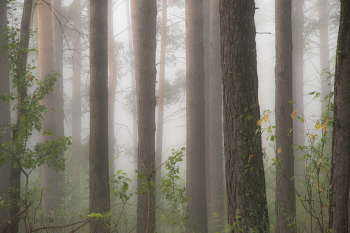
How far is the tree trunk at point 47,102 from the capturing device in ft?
30.5

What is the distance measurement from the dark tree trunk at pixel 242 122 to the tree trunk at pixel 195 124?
12.8 ft

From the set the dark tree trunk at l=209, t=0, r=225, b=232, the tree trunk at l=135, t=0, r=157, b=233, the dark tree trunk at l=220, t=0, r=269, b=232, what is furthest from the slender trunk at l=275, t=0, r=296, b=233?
the tree trunk at l=135, t=0, r=157, b=233

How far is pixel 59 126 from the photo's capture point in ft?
35.1

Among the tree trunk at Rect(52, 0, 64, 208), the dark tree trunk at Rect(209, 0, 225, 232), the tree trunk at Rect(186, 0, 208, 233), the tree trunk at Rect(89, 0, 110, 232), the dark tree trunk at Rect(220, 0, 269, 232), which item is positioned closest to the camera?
the dark tree trunk at Rect(220, 0, 269, 232)

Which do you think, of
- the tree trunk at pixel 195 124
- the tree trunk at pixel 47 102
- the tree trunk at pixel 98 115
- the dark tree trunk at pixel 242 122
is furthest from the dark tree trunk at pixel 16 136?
the tree trunk at pixel 47 102

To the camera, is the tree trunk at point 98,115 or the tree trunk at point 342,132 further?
the tree trunk at point 98,115

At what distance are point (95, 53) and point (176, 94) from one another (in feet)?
32.0

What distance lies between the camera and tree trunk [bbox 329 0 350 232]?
2.86 meters

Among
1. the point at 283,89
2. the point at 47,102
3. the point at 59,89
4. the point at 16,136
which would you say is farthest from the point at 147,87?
the point at 59,89

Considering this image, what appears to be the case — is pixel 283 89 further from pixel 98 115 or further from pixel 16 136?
pixel 16 136

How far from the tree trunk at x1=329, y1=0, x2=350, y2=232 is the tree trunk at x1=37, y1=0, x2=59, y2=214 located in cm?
924

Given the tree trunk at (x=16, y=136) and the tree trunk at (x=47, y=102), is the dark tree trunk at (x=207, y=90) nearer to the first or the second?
the tree trunk at (x=47, y=102)

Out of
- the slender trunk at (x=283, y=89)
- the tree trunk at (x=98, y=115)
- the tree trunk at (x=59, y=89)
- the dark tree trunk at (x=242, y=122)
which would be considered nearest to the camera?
the dark tree trunk at (x=242, y=122)

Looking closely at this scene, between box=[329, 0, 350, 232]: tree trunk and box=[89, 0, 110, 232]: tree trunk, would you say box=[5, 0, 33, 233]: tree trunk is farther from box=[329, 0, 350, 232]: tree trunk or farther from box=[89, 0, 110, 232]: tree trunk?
box=[329, 0, 350, 232]: tree trunk
